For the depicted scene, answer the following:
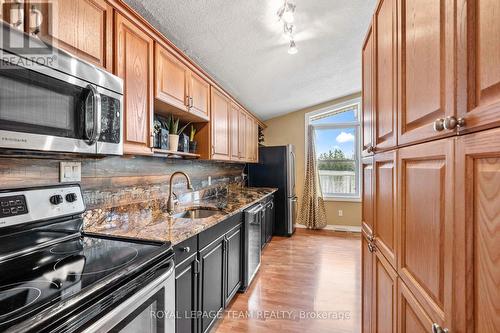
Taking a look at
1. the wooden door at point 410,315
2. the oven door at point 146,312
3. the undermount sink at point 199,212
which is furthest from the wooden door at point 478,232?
the undermount sink at point 199,212

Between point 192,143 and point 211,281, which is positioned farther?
point 192,143

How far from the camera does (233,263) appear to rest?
7.31ft

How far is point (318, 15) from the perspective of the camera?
213 centimetres

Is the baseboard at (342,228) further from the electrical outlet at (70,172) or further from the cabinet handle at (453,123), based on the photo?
the cabinet handle at (453,123)

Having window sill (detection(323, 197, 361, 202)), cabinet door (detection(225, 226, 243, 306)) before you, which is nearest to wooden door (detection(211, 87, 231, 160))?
cabinet door (detection(225, 226, 243, 306))

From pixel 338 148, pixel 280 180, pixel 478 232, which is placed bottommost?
pixel 280 180

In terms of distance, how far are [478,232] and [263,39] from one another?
2.25m

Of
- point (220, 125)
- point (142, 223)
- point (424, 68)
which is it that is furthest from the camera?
point (220, 125)

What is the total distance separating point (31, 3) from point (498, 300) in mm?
1648

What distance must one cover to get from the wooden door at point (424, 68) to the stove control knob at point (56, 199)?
1566mm

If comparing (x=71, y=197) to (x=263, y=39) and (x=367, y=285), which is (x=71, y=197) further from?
(x=263, y=39)

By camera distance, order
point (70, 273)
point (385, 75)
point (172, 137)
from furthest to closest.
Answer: point (172, 137) → point (385, 75) → point (70, 273)

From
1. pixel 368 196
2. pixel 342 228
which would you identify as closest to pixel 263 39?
pixel 368 196

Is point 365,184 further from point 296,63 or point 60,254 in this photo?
point 296,63
